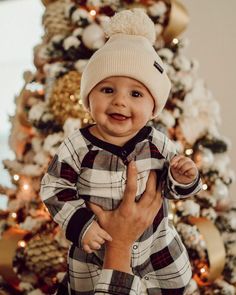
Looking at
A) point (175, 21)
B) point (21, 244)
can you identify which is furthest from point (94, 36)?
point (21, 244)

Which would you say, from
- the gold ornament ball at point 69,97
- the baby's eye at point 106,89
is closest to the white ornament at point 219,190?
the gold ornament ball at point 69,97

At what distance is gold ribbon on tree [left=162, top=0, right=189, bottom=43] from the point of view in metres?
1.42

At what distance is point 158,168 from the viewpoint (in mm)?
836

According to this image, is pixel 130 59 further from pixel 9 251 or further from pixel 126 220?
pixel 9 251

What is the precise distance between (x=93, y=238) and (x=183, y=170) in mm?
193

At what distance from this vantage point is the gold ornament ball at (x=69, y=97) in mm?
1346

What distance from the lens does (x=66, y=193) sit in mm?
782

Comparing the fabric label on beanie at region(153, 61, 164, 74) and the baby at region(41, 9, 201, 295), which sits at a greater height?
the fabric label on beanie at region(153, 61, 164, 74)

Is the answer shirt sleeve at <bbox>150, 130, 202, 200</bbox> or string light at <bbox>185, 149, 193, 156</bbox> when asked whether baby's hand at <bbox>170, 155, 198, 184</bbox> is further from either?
string light at <bbox>185, 149, 193, 156</bbox>

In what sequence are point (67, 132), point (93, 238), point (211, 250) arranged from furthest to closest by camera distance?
point (211, 250) → point (67, 132) → point (93, 238)

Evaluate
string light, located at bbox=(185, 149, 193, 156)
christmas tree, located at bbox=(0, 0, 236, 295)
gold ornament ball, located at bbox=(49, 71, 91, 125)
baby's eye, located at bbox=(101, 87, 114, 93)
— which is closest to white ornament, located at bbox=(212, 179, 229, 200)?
christmas tree, located at bbox=(0, 0, 236, 295)

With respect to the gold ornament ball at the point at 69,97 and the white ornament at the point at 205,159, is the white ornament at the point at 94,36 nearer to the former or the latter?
the gold ornament ball at the point at 69,97

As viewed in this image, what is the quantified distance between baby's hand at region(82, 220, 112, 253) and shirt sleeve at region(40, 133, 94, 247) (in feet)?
0.04

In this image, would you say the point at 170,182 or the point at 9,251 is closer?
the point at 170,182
